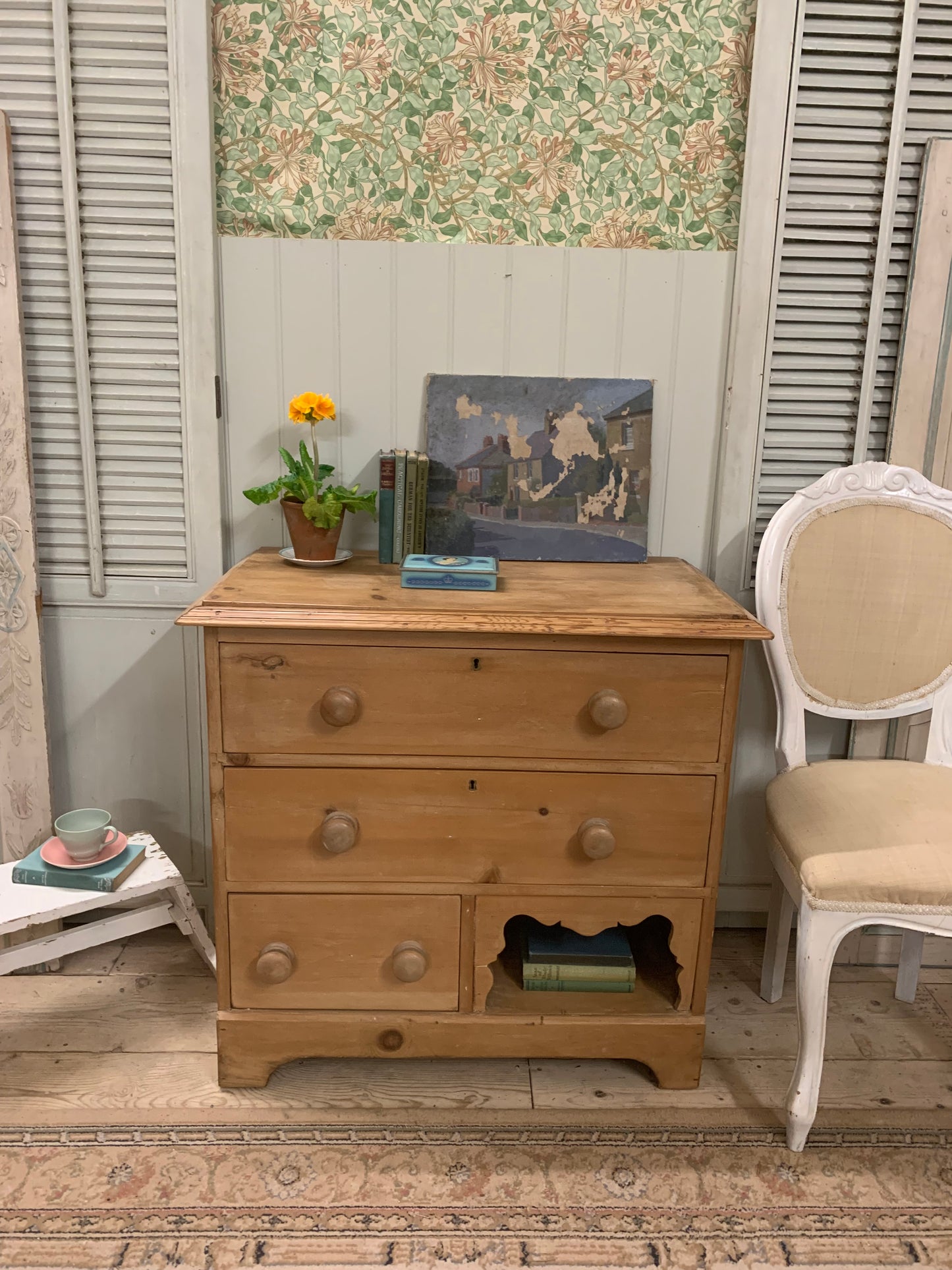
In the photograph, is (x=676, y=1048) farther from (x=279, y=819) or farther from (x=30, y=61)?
(x=30, y=61)

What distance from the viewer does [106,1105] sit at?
1755mm

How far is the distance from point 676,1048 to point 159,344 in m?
→ 1.80

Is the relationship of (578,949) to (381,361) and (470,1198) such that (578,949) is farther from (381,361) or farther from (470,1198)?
(381,361)

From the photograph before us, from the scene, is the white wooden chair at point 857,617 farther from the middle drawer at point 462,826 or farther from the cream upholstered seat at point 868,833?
the middle drawer at point 462,826

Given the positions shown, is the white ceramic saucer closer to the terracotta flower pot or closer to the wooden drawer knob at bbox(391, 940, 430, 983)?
the terracotta flower pot

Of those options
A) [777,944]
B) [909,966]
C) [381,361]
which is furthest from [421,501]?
[909,966]

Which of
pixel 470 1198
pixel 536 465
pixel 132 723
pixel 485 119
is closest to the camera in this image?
pixel 470 1198

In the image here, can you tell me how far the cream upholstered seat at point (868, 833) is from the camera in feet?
5.21

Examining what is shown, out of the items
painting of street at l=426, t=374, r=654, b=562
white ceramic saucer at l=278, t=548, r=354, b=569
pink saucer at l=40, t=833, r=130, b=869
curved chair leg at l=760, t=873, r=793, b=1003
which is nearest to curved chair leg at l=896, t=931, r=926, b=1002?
curved chair leg at l=760, t=873, r=793, b=1003

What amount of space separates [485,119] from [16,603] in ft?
4.74

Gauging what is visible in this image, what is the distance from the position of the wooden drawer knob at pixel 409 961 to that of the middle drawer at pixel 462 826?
14 centimetres

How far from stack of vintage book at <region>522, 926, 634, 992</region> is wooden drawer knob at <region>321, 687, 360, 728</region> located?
0.65 m

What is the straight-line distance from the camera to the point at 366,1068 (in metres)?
1.89

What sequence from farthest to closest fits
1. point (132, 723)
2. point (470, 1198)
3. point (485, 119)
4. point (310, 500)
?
1. point (132, 723)
2. point (485, 119)
3. point (310, 500)
4. point (470, 1198)
